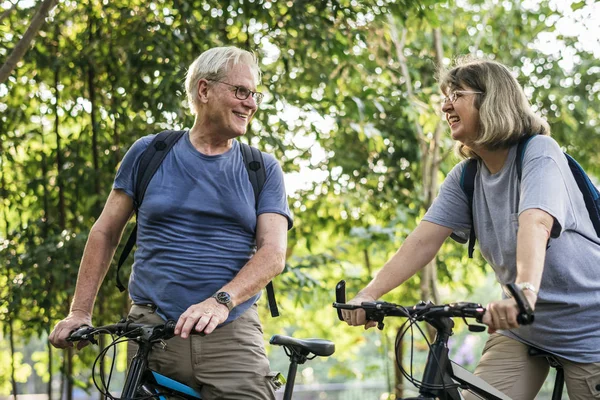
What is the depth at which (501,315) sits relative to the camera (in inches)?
98.3

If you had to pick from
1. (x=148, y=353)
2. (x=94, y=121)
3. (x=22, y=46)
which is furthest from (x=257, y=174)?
(x=94, y=121)

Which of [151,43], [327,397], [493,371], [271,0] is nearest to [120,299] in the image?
[151,43]

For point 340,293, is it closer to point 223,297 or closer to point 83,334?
point 223,297

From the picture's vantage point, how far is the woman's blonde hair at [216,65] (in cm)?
371

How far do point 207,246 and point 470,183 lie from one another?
3.59 feet

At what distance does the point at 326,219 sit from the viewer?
8.49 metres

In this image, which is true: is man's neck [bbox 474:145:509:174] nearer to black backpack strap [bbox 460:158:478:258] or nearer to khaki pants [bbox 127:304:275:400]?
black backpack strap [bbox 460:158:478:258]

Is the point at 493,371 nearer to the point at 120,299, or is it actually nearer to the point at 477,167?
the point at 477,167

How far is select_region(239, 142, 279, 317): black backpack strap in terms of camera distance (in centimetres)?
359

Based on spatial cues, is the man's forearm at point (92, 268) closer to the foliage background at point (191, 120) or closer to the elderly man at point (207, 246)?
the elderly man at point (207, 246)

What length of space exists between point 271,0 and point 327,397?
79.3ft

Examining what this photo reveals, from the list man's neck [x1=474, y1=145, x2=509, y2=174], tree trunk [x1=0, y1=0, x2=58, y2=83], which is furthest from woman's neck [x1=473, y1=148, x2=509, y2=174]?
tree trunk [x1=0, y1=0, x2=58, y2=83]

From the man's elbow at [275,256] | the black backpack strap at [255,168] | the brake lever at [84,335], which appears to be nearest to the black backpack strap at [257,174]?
the black backpack strap at [255,168]

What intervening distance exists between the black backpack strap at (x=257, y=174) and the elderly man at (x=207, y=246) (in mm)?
22
